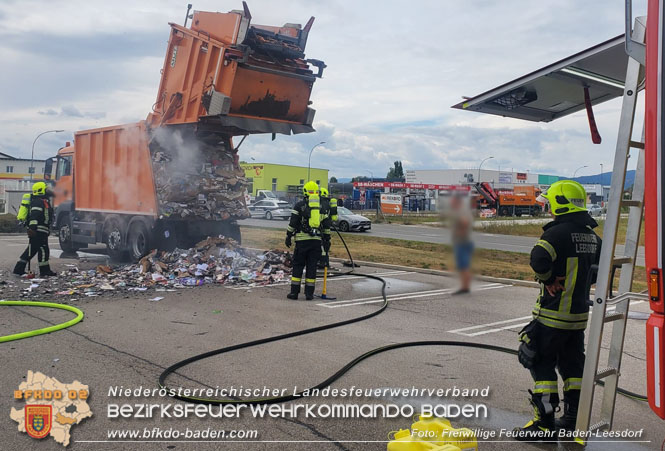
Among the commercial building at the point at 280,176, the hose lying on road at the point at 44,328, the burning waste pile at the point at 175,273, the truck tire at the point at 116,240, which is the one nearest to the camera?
the hose lying on road at the point at 44,328

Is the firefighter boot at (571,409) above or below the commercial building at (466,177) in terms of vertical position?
below

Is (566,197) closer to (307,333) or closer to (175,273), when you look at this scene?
(307,333)

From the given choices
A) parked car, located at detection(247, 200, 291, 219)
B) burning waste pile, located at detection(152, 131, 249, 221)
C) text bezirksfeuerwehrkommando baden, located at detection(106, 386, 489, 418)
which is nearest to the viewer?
text bezirksfeuerwehrkommando baden, located at detection(106, 386, 489, 418)

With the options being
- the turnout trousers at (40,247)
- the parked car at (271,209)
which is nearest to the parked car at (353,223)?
the parked car at (271,209)

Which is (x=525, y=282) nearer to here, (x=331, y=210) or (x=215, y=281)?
(x=331, y=210)

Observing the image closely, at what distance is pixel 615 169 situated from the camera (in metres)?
3.11

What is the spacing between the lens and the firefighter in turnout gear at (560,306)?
3621 millimetres

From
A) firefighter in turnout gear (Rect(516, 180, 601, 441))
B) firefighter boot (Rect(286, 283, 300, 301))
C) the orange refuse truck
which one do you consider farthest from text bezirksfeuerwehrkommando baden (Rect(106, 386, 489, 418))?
the orange refuse truck

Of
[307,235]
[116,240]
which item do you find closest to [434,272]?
[307,235]

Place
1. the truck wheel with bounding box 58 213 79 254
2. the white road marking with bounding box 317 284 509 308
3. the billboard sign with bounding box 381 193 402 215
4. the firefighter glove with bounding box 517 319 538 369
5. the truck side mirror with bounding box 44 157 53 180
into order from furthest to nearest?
the truck side mirror with bounding box 44 157 53 180 → the truck wheel with bounding box 58 213 79 254 → the white road marking with bounding box 317 284 509 308 → the billboard sign with bounding box 381 193 402 215 → the firefighter glove with bounding box 517 319 538 369

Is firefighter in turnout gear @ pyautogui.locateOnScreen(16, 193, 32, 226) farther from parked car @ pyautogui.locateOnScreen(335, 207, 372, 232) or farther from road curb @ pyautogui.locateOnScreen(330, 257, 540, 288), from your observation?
Answer: parked car @ pyautogui.locateOnScreen(335, 207, 372, 232)

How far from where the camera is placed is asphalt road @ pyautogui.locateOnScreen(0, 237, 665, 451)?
3760mm

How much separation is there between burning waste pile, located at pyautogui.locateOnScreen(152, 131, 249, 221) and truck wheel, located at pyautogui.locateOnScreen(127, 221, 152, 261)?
0.88 metres

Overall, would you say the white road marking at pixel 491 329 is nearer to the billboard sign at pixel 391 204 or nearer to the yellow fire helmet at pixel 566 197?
the billboard sign at pixel 391 204
